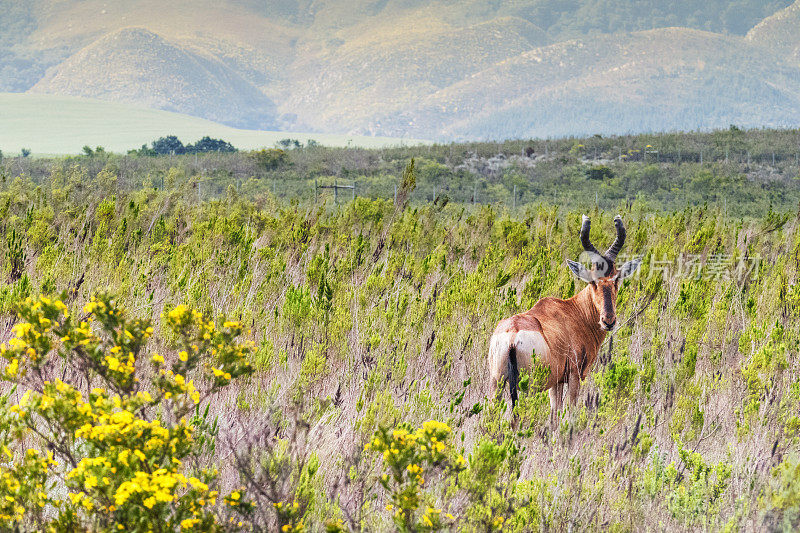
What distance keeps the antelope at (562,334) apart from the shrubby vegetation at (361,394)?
15 centimetres

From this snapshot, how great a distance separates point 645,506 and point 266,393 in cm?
189

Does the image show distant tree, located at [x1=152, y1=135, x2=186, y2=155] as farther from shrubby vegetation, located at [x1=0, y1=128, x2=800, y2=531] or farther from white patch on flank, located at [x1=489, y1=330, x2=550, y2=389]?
white patch on flank, located at [x1=489, y1=330, x2=550, y2=389]

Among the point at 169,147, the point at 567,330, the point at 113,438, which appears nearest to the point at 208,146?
the point at 169,147

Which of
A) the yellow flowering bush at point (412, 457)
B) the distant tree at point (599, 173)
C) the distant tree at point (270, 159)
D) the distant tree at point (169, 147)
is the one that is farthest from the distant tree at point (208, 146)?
the yellow flowering bush at point (412, 457)

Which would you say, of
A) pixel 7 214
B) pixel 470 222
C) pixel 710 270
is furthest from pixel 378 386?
pixel 470 222

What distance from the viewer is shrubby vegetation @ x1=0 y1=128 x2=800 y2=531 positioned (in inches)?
93.2

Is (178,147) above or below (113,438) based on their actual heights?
above

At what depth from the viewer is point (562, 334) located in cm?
414

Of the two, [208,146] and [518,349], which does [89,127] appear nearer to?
[208,146]

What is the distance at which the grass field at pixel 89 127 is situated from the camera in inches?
5586

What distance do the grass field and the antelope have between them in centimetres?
12928

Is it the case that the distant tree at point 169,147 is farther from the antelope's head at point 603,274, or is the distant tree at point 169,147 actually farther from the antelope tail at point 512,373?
the antelope tail at point 512,373

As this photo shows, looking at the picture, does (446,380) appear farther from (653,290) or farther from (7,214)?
(7,214)

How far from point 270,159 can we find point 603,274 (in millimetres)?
37339
